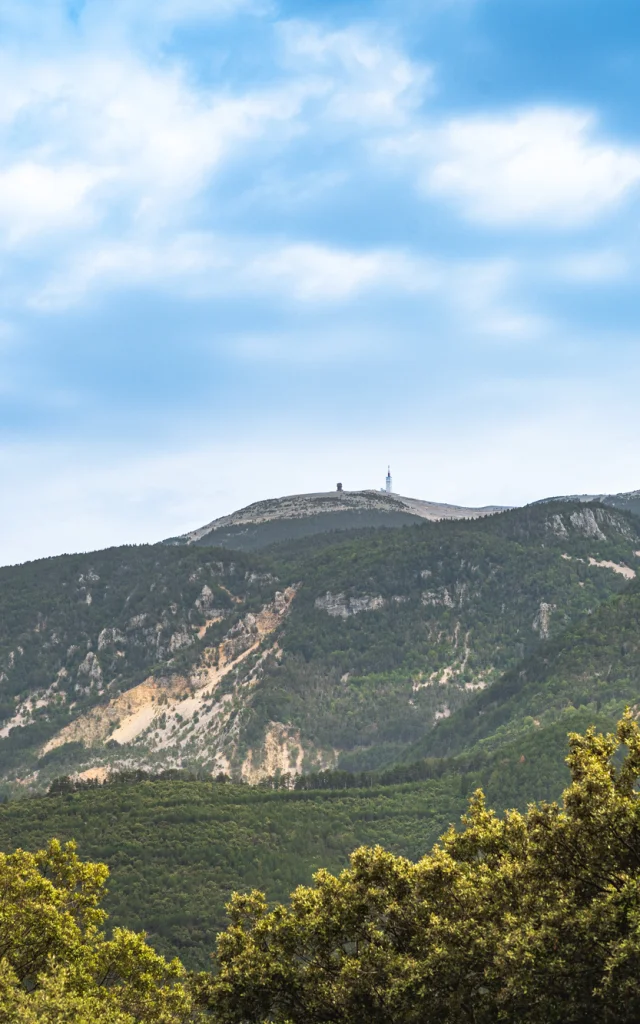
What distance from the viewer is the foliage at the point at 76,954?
5819 centimetres

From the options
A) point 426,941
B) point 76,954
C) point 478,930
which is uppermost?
point 478,930

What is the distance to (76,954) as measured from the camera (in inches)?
2397

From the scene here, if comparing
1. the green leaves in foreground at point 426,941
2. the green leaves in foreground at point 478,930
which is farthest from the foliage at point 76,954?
the green leaves in foreground at point 478,930

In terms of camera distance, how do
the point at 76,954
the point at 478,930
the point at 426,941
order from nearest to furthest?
the point at 478,930
the point at 426,941
the point at 76,954

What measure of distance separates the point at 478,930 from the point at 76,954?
73.3 ft

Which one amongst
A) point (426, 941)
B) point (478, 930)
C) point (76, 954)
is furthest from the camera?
point (76, 954)

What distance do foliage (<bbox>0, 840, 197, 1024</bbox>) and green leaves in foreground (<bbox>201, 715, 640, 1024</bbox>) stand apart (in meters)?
5.74

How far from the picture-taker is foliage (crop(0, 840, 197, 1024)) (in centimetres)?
5819

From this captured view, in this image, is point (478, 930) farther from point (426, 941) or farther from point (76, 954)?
point (76, 954)

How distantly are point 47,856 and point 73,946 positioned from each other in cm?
769

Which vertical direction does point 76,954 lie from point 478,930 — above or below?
below

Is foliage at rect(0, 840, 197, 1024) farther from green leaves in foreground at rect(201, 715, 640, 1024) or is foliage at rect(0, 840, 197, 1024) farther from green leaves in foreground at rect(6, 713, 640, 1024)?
green leaves in foreground at rect(201, 715, 640, 1024)

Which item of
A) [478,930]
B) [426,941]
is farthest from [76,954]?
[478,930]

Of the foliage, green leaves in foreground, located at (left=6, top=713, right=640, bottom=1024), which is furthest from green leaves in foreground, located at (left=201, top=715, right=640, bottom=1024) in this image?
the foliage
